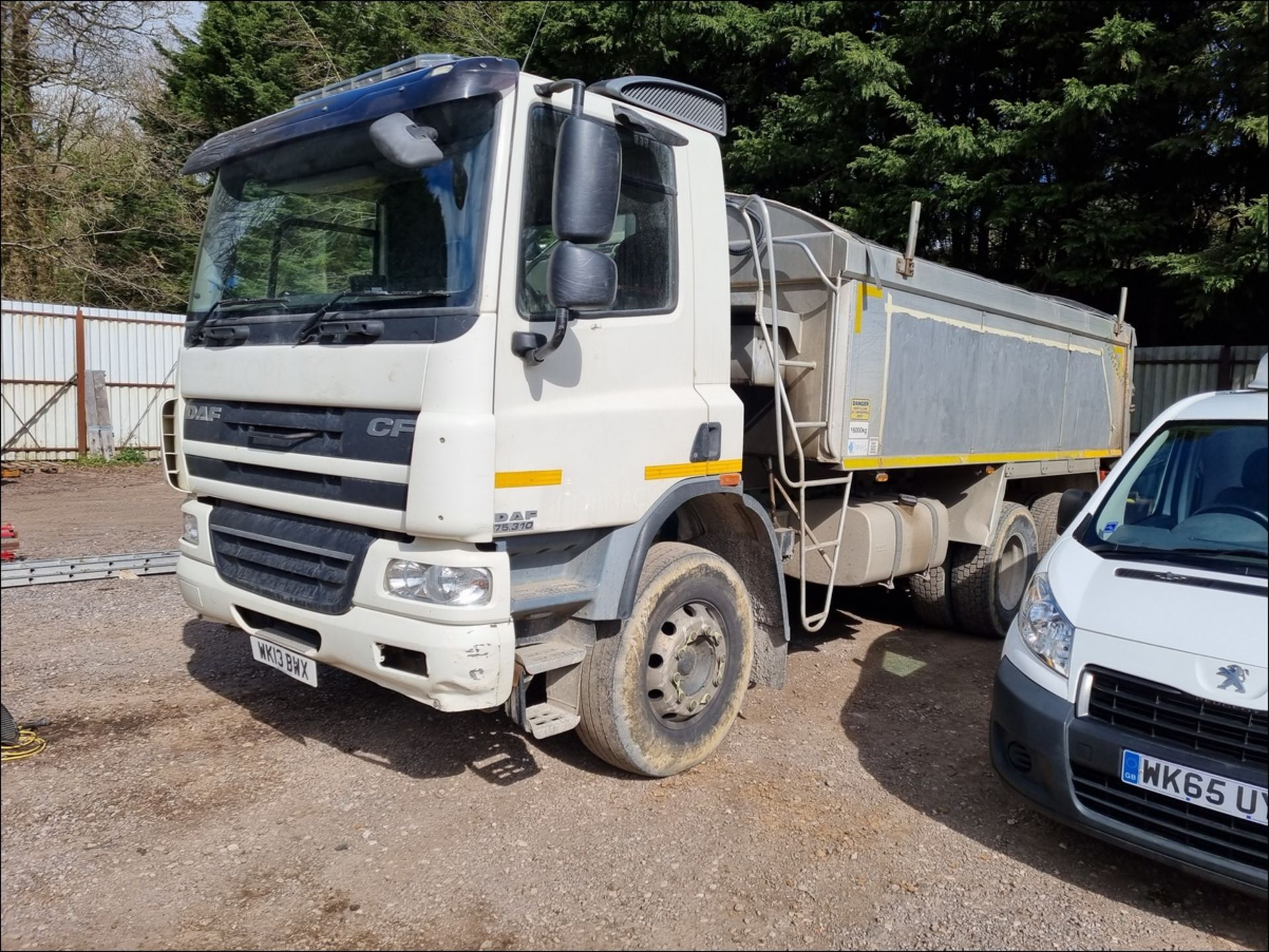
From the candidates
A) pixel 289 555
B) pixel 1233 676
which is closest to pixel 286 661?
pixel 289 555

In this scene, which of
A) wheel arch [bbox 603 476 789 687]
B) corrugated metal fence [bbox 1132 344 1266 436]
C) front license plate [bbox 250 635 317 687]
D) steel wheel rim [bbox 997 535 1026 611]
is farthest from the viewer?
corrugated metal fence [bbox 1132 344 1266 436]

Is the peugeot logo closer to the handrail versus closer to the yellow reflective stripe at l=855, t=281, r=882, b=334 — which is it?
the handrail

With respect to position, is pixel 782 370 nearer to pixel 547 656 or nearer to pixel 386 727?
pixel 547 656

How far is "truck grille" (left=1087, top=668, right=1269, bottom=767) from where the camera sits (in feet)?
10.1

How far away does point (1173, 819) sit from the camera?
325 centimetres

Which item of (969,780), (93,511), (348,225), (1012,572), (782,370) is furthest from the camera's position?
(93,511)

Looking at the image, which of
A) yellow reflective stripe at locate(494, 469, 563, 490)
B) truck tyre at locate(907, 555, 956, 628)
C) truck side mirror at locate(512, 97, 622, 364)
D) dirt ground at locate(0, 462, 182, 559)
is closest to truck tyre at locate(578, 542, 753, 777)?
yellow reflective stripe at locate(494, 469, 563, 490)

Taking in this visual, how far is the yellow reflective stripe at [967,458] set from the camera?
5395mm

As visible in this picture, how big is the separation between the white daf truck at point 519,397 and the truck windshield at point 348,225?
0.04 feet

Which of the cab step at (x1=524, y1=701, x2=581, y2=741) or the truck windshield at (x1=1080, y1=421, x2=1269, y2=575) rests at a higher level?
the truck windshield at (x1=1080, y1=421, x2=1269, y2=575)

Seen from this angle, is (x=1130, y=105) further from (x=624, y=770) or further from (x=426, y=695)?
(x=426, y=695)

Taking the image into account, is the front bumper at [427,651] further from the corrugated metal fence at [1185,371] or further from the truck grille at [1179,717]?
the corrugated metal fence at [1185,371]

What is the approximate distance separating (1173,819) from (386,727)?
3.43 m

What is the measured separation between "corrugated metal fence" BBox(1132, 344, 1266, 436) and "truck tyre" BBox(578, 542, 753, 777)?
9644mm
